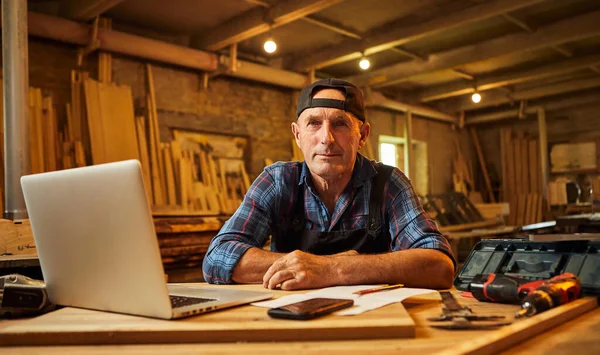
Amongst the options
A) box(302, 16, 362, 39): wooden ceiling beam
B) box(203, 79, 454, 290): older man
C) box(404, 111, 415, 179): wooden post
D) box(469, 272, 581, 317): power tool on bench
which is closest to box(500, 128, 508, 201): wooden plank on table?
box(404, 111, 415, 179): wooden post

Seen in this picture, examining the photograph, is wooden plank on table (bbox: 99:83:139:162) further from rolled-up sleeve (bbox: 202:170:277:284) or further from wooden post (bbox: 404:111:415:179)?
wooden post (bbox: 404:111:415:179)

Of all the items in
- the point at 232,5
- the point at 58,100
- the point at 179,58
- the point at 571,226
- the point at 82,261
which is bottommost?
the point at 571,226

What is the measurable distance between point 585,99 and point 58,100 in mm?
9913

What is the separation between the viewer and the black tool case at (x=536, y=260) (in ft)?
4.76

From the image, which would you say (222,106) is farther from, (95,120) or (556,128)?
(556,128)

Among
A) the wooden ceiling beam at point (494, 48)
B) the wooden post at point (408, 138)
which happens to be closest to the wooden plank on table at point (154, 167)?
the wooden ceiling beam at point (494, 48)

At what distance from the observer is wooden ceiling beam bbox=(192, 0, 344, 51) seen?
550 centimetres

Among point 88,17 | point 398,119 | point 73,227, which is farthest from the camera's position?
point 398,119

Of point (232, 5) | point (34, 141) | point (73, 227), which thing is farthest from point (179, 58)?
point (73, 227)

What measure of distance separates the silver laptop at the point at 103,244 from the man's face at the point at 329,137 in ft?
3.05

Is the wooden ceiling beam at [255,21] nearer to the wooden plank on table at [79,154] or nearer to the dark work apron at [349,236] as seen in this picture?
the wooden plank on table at [79,154]

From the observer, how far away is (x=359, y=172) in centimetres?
236

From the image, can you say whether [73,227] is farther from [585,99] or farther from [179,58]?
[585,99]

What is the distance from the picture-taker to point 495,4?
584 cm
